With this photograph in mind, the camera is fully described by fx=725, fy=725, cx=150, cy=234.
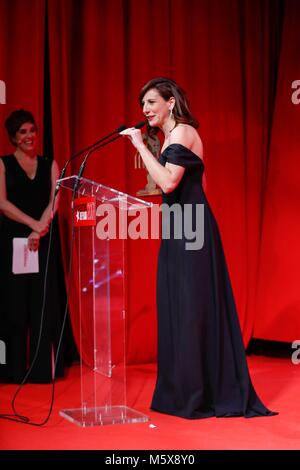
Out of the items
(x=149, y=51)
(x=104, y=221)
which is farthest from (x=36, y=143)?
→ (x=104, y=221)

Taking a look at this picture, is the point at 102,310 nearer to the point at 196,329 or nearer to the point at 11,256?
the point at 196,329

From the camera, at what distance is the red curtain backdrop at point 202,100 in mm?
4695

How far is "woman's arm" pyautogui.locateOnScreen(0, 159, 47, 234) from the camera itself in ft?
14.4

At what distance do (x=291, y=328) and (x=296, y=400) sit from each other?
148cm

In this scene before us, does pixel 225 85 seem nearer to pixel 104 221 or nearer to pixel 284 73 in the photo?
pixel 284 73

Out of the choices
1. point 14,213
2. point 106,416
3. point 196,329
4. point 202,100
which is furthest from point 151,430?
point 202,100

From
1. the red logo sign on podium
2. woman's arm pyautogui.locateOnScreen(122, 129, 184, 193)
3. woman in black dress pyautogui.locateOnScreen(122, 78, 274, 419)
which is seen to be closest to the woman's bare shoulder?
woman in black dress pyautogui.locateOnScreen(122, 78, 274, 419)

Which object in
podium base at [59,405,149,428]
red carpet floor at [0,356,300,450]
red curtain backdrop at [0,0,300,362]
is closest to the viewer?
red carpet floor at [0,356,300,450]

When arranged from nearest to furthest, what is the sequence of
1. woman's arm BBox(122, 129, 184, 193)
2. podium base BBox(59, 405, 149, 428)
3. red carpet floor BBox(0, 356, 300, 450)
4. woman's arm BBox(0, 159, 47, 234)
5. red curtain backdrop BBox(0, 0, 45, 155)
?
red carpet floor BBox(0, 356, 300, 450) → podium base BBox(59, 405, 149, 428) → woman's arm BBox(122, 129, 184, 193) → woman's arm BBox(0, 159, 47, 234) → red curtain backdrop BBox(0, 0, 45, 155)

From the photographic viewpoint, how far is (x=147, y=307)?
16.7 feet

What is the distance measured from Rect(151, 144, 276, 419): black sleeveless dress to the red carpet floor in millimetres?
107

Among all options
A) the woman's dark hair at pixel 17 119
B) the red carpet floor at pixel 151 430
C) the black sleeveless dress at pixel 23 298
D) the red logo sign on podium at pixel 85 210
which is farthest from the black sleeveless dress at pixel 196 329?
the woman's dark hair at pixel 17 119

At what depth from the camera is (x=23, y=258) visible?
4.41 m

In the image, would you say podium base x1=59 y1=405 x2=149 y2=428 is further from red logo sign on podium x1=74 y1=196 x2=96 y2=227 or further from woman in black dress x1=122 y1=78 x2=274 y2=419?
red logo sign on podium x1=74 y1=196 x2=96 y2=227
